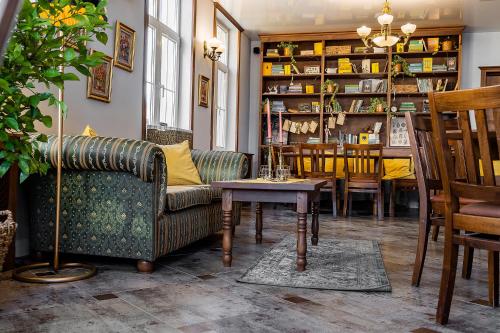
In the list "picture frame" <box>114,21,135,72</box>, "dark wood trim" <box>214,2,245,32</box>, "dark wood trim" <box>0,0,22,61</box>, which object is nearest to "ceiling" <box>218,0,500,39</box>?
"dark wood trim" <box>214,2,245,32</box>

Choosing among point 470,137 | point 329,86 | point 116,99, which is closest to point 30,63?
point 470,137

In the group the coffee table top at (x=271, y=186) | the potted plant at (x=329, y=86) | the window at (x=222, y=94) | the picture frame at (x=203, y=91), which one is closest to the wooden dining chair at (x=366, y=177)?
the picture frame at (x=203, y=91)

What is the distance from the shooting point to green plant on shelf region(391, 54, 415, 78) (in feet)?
25.3

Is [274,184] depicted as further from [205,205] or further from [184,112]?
[184,112]

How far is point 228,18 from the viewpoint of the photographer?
23.5 feet

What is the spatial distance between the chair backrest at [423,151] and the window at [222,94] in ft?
15.5

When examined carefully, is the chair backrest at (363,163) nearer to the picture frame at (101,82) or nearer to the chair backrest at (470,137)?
the picture frame at (101,82)

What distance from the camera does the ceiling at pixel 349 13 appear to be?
657 centimetres

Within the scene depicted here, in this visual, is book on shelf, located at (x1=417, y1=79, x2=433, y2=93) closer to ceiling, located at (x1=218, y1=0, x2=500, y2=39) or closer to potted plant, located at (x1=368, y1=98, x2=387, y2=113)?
potted plant, located at (x1=368, y1=98, x2=387, y2=113)

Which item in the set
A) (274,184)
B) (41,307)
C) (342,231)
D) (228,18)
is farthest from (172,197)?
(228,18)

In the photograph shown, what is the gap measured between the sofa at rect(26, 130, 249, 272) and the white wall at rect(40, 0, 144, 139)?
0.76 meters

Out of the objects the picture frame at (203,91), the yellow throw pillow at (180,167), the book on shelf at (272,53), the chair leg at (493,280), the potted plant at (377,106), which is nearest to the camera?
the chair leg at (493,280)

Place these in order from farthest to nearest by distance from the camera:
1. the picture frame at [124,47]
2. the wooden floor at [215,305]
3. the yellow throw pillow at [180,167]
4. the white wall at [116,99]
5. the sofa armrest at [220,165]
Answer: the picture frame at [124,47]
the sofa armrest at [220,165]
the yellow throw pillow at [180,167]
the white wall at [116,99]
the wooden floor at [215,305]

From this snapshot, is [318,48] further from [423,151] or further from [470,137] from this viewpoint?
[470,137]
